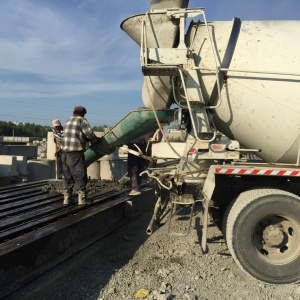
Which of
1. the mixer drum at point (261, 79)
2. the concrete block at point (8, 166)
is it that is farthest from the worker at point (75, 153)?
the concrete block at point (8, 166)

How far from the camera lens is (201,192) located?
4895 mm

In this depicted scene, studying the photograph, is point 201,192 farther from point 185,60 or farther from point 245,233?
point 185,60

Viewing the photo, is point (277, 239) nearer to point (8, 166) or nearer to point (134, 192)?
point (134, 192)

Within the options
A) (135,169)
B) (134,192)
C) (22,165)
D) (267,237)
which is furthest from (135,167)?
(22,165)

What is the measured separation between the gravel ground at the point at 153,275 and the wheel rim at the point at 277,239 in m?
0.34

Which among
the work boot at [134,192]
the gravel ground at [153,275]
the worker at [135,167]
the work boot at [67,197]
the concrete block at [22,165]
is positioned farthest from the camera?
the concrete block at [22,165]

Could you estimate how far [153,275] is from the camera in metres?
4.12

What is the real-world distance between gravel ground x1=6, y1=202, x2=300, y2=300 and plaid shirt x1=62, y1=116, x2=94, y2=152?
1600 mm

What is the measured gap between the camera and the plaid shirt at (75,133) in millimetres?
5523

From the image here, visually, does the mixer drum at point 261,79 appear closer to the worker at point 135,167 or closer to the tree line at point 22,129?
the worker at point 135,167

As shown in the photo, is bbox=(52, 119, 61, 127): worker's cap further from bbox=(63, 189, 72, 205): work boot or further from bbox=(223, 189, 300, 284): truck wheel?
bbox=(223, 189, 300, 284): truck wheel

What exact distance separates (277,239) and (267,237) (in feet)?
0.39

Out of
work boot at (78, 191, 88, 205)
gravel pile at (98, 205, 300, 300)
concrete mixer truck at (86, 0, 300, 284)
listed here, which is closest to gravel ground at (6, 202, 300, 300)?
→ gravel pile at (98, 205, 300, 300)

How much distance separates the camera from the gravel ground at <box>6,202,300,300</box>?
3.63m
